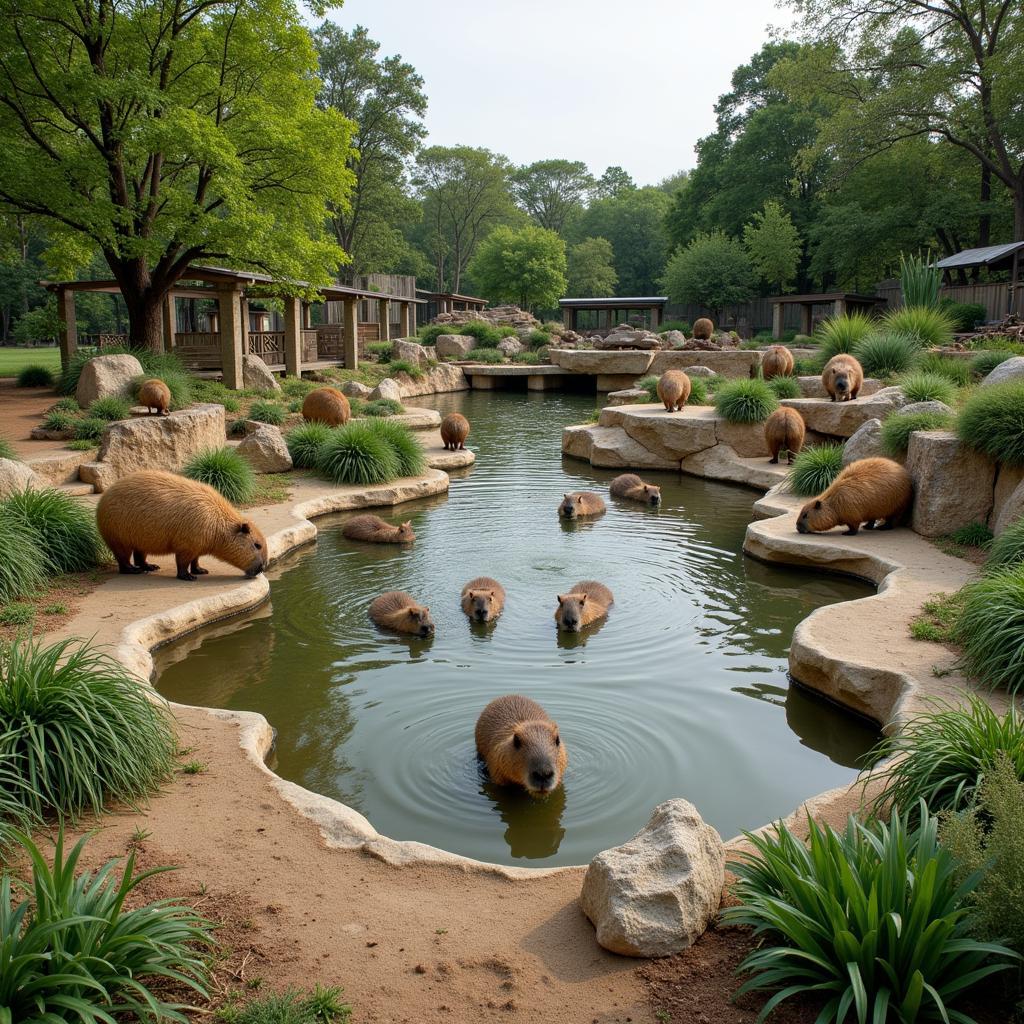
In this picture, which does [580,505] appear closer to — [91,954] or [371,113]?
[91,954]

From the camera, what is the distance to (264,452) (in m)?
15.6

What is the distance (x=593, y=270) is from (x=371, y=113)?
22.2 m

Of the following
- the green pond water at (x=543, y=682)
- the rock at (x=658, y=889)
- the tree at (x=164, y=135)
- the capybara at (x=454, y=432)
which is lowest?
the green pond water at (x=543, y=682)

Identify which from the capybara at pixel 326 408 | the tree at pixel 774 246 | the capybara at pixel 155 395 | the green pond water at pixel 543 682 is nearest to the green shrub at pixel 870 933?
the green pond water at pixel 543 682

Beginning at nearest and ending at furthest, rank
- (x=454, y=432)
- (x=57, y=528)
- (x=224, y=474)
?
(x=57, y=528) < (x=224, y=474) < (x=454, y=432)

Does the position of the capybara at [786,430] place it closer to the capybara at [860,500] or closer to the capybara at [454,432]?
the capybara at [860,500]

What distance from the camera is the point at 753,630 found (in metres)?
9.09

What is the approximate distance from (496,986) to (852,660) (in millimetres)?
4517

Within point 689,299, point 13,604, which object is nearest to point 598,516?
point 13,604

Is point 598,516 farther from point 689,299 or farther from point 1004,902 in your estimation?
point 689,299

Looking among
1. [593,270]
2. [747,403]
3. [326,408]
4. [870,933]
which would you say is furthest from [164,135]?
[593,270]

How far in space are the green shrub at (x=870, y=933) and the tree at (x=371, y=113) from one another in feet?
168

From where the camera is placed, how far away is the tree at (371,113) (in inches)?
2021

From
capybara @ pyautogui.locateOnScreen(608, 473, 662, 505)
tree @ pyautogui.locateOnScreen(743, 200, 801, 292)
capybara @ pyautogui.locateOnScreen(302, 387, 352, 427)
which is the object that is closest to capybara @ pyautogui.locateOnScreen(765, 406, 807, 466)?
capybara @ pyautogui.locateOnScreen(608, 473, 662, 505)
